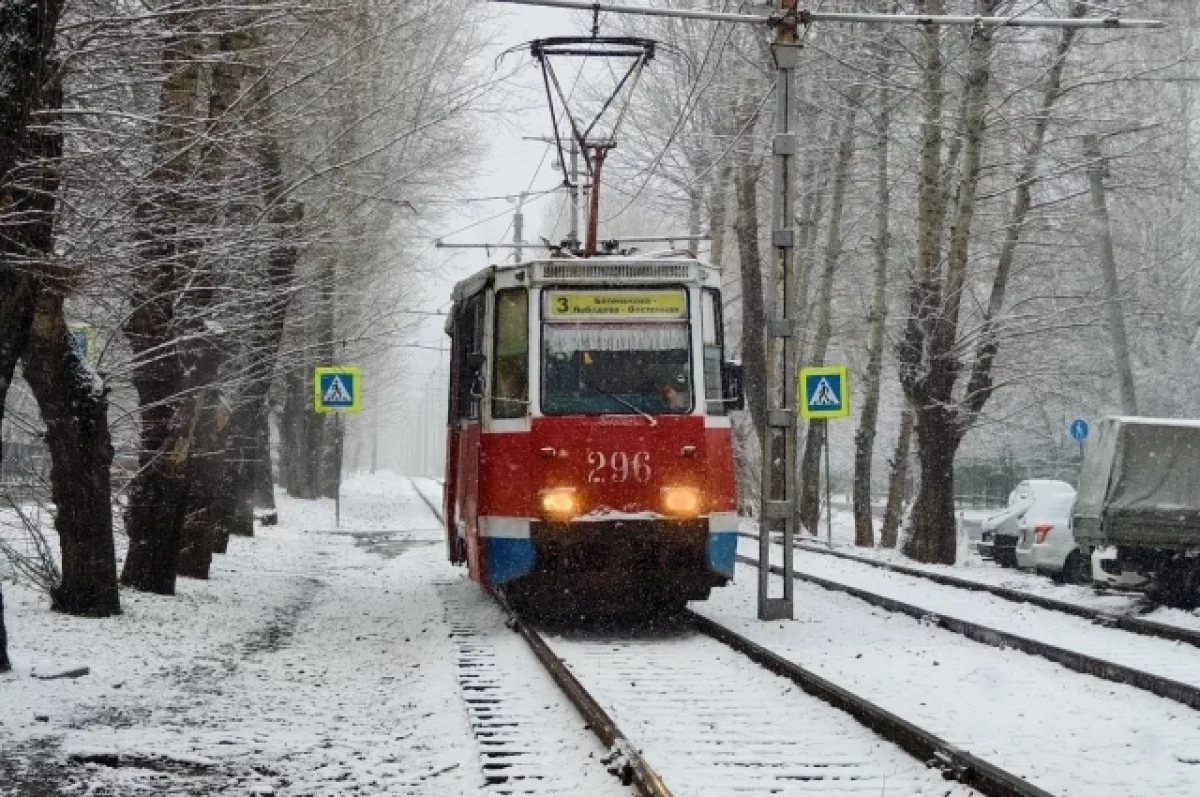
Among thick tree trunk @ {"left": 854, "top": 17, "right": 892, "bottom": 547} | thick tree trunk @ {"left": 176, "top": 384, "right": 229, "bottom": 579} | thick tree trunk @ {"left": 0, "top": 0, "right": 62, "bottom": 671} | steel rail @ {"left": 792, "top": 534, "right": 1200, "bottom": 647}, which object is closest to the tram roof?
thick tree trunk @ {"left": 176, "top": 384, "right": 229, "bottom": 579}

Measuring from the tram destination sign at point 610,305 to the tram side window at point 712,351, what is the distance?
32 cm

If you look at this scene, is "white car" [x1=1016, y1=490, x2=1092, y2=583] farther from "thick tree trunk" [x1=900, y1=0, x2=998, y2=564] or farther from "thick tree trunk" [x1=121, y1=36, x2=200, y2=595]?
"thick tree trunk" [x1=121, y1=36, x2=200, y2=595]

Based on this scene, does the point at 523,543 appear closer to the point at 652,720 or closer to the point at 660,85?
the point at 652,720

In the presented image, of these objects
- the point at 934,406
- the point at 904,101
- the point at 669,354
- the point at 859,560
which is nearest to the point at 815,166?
the point at 904,101

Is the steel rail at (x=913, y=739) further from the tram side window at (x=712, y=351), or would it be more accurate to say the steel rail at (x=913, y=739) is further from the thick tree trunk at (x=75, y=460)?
the thick tree trunk at (x=75, y=460)

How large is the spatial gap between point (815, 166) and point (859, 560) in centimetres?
1265

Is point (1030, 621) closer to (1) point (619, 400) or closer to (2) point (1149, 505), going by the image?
(2) point (1149, 505)

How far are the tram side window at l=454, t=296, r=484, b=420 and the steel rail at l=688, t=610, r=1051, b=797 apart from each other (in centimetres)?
381

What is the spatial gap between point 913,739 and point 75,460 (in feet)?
23.7

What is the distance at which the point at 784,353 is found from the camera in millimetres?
14570

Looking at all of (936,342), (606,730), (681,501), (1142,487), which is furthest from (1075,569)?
(606,730)

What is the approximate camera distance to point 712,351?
13.4m

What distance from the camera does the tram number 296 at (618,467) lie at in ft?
42.4

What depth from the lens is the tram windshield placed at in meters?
13.1
